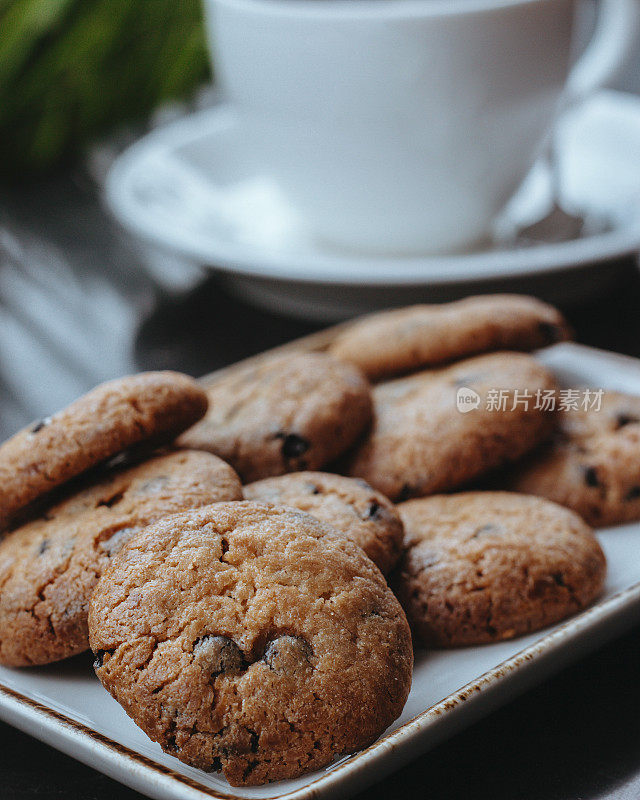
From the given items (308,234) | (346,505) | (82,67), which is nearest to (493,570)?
(346,505)

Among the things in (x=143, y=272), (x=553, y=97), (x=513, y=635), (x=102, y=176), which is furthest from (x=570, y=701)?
(x=102, y=176)

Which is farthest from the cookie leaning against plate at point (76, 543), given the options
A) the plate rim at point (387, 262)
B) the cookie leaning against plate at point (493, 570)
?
the plate rim at point (387, 262)

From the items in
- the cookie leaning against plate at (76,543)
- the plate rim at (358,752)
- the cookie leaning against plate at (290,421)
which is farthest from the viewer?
the cookie leaning against plate at (290,421)

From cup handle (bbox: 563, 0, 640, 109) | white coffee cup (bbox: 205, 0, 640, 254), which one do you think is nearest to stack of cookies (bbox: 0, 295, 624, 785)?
white coffee cup (bbox: 205, 0, 640, 254)

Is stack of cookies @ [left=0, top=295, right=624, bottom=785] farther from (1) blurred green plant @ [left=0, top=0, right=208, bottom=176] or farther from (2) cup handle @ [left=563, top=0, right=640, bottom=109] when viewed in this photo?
(1) blurred green plant @ [left=0, top=0, right=208, bottom=176]

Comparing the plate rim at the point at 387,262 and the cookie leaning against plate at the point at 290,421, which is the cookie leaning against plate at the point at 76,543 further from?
the plate rim at the point at 387,262

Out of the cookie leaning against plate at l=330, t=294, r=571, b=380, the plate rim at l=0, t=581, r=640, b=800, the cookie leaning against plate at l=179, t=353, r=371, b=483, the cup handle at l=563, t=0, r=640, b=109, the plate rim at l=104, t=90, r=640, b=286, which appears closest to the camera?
the plate rim at l=0, t=581, r=640, b=800

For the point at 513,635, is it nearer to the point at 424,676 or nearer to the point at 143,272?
the point at 424,676
